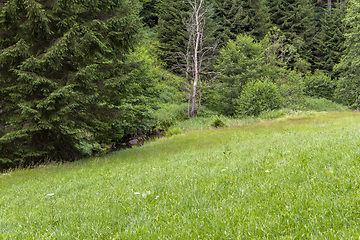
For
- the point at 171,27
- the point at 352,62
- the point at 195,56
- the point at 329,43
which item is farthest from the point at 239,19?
the point at 329,43

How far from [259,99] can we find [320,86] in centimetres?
2302

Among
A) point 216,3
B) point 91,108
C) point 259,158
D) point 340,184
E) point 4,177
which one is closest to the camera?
point 340,184

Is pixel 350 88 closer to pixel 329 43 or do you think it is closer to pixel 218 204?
pixel 329 43

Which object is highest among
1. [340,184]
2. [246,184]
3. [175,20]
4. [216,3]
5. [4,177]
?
[216,3]

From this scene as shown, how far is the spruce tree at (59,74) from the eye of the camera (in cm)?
876

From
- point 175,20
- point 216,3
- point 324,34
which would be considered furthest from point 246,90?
point 324,34

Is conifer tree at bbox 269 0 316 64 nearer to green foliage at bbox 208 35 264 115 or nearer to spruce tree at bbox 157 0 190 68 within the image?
green foliage at bbox 208 35 264 115

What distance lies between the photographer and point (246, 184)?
4.12 m

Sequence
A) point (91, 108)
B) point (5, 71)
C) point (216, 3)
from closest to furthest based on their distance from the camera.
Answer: point (5, 71)
point (91, 108)
point (216, 3)

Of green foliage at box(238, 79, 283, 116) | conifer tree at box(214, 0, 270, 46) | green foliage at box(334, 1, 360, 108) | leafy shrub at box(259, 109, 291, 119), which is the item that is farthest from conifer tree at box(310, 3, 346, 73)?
leafy shrub at box(259, 109, 291, 119)

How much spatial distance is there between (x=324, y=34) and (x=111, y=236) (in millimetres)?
55135

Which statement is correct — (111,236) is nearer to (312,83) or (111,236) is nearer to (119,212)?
(119,212)

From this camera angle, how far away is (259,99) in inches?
955

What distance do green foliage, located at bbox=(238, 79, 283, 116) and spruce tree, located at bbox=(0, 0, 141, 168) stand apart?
1682cm
